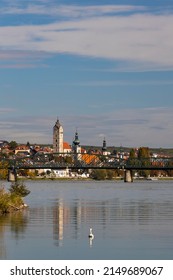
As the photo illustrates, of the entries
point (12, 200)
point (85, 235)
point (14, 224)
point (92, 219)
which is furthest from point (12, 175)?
point (85, 235)

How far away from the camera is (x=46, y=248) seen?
37.2 metres

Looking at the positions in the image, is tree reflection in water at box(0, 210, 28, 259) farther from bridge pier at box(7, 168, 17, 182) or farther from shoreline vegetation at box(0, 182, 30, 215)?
bridge pier at box(7, 168, 17, 182)

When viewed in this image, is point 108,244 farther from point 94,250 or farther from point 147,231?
point 147,231

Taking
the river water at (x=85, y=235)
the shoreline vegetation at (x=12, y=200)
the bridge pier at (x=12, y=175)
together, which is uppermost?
the bridge pier at (x=12, y=175)

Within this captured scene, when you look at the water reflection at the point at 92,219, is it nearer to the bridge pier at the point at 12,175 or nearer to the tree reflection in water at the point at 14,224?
the tree reflection in water at the point at 14,224

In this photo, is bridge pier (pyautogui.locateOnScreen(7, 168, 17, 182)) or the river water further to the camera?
bridge pier (pyautogui.locateOnScreen(7, 168, 17, 182))

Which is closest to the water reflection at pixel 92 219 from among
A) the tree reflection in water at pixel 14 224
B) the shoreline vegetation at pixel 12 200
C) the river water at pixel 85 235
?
the river water at pixel 85 235

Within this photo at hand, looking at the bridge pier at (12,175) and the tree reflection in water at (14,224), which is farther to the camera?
the bridge pier at (12,175)

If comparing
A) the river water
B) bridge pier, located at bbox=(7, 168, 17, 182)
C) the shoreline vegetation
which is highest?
bridge pier, located at bbox=(7, 168, 17, 182)

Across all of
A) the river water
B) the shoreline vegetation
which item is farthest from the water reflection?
the shoreline vegetation

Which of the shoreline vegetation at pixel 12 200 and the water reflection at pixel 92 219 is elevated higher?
the shoreline vegetation at pixel 12 200

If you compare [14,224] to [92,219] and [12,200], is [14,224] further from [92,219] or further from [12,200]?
[12,200]

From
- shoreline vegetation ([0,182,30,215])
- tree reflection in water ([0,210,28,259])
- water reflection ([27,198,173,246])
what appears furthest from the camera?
shoreline vegetation ([0,182,30,215])
